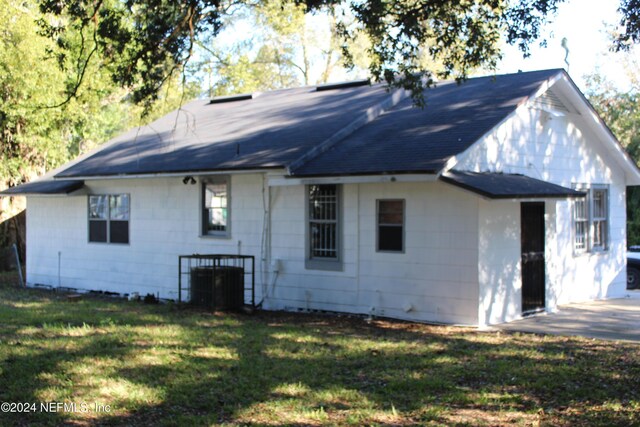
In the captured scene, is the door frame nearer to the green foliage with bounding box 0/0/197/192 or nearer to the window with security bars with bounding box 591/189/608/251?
the window with security bars with bounding box 591/189/608/251

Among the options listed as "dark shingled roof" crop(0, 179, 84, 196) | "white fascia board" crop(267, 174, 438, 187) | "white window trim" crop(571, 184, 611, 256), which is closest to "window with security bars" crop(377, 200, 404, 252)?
"white fascia board" crop(267, 174, 438, 187)

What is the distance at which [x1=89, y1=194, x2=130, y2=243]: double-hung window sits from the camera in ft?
61.3

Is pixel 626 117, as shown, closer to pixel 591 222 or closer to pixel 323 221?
pixel 591 222

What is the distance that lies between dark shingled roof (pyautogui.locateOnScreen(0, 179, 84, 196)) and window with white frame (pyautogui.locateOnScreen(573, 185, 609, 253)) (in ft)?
40.8

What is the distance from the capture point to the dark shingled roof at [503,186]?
39.7 ft

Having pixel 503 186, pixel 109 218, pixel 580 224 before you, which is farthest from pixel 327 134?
pixel 109 218

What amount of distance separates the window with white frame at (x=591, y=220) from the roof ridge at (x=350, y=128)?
449 centimetres

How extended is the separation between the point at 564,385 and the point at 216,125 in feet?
41.6

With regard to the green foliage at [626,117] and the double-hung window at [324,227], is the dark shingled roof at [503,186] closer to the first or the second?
the double-hung window at [324,227]

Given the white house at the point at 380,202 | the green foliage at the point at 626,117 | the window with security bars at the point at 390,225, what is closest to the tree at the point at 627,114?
the green foliage at the point at 626,117

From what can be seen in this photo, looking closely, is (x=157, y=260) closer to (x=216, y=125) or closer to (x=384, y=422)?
(x=216, y=125)

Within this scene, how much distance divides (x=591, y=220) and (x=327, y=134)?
651cm

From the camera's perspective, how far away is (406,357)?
1006cm

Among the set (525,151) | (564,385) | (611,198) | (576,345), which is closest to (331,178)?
(525,151)
